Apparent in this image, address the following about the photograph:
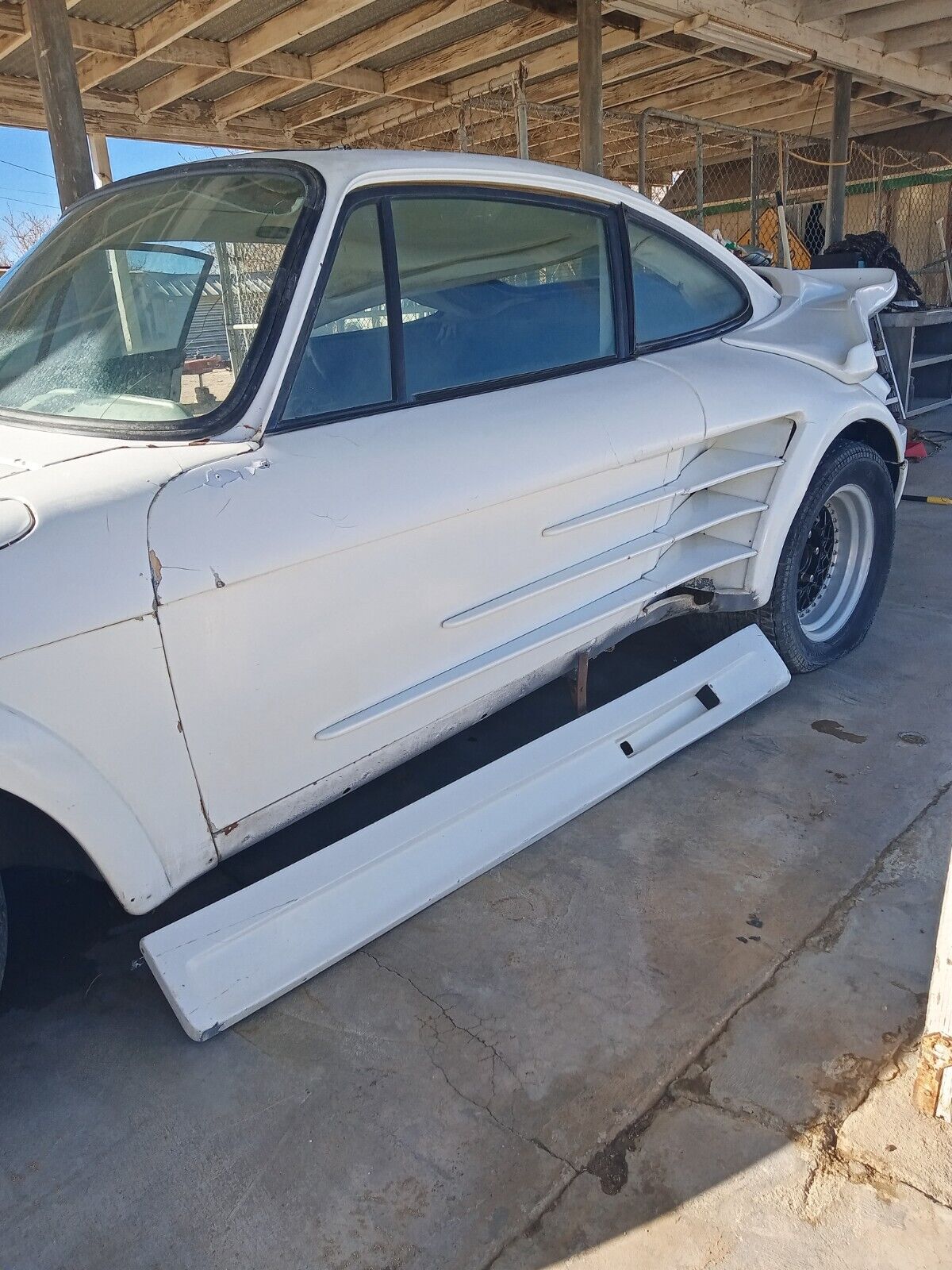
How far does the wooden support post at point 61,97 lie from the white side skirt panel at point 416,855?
4.03 metres

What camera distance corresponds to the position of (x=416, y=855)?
7.66ft

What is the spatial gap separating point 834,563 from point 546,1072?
2513mm

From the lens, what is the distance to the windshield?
2115 millimetres

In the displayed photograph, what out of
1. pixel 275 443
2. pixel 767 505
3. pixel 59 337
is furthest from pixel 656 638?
pixel 59 337

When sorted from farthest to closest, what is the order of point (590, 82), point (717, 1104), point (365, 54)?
point (365, 54)
point (590, 82)
point (717, 1104)

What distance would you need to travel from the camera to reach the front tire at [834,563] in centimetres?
327

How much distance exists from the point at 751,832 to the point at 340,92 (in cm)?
911

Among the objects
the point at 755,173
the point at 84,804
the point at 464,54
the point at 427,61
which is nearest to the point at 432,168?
the point at 84,804

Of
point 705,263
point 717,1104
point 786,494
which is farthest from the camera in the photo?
point 705,263

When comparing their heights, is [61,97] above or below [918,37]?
below

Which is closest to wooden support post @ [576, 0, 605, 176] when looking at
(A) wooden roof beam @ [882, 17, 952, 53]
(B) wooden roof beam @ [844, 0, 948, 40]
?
(B) wooden roof beam @ [844, 0, 948, 40]

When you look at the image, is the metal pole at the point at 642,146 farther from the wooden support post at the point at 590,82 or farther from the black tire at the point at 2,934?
the black tire at the point at 2,934

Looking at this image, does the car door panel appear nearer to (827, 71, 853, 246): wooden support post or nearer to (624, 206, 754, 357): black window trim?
(624, 206, 754, 357): black window trim

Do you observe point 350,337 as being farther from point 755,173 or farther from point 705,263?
point 755,173
